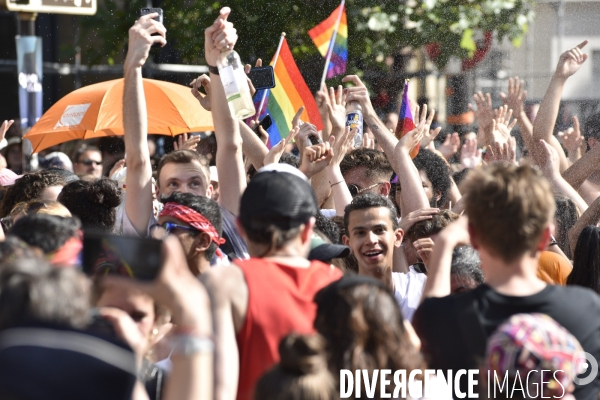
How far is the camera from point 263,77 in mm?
5449

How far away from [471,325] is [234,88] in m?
1.98

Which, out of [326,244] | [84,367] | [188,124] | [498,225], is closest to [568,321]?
[498,225]

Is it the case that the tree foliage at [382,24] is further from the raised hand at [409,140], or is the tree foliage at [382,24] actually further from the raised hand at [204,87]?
Answer: the raised hand at [204,87]

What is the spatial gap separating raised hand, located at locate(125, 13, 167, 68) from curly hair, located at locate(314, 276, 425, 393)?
193cm

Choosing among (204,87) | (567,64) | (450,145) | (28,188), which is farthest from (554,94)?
→ (28,188)

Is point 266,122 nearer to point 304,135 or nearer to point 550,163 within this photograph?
point 304,135

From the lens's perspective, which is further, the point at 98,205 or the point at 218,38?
the point at 98,205

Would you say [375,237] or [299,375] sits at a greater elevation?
[375,237]

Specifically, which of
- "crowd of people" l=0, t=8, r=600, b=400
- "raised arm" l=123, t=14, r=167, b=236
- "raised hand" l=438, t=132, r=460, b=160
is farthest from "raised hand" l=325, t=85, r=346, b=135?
"raised hand" l=438, t=132, r=460, b=160

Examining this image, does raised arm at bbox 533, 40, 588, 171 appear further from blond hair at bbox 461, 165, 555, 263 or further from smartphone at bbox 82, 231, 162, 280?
smartphone at bbox 82, 231, 162, 280

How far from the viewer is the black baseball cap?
275 centimetres

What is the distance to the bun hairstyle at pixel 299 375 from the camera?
2139mm

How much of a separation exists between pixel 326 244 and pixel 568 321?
112 centimetres

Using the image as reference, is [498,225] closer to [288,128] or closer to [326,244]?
[326,244]
